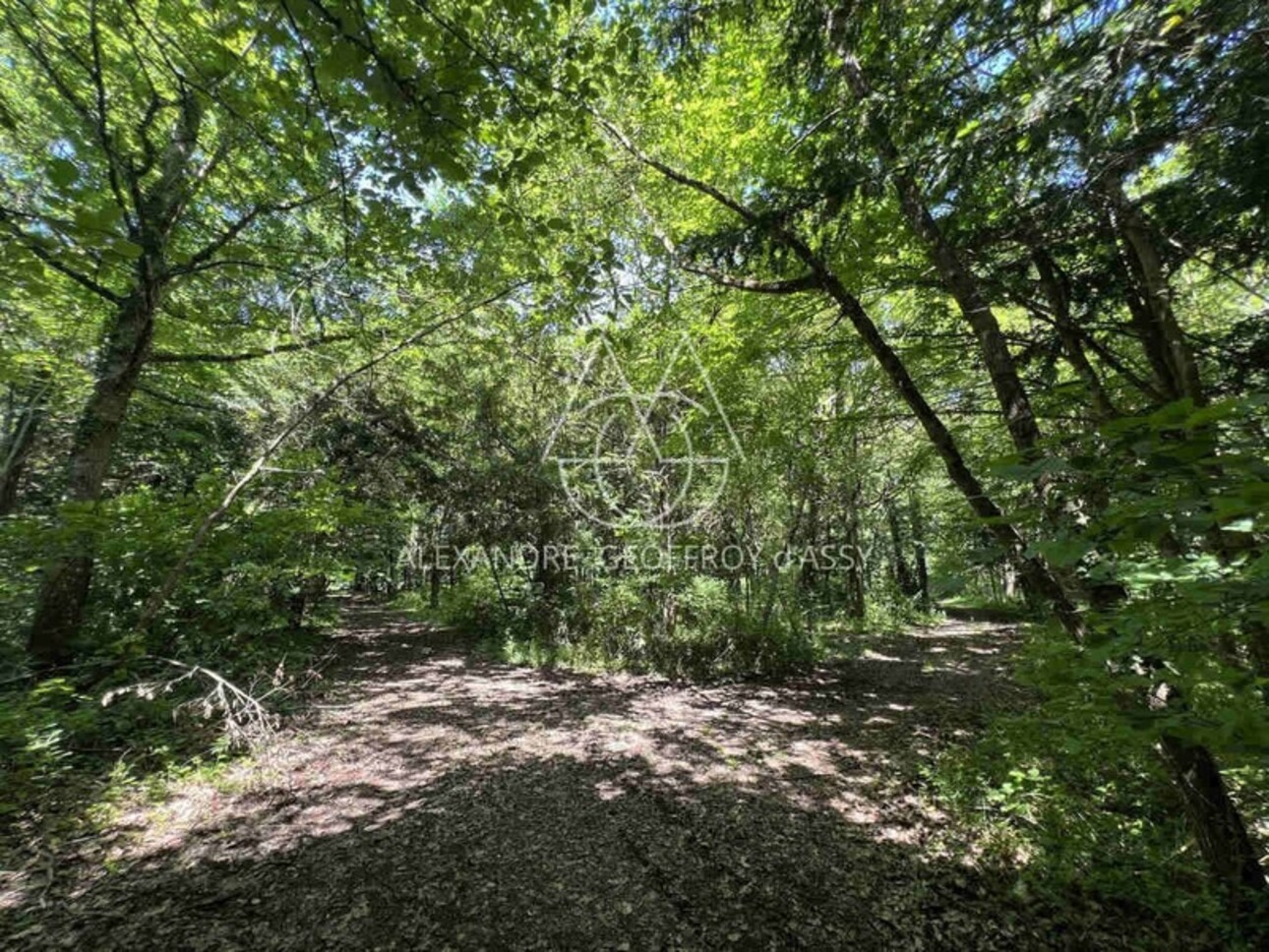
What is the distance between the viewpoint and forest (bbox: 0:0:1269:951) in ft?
7.47

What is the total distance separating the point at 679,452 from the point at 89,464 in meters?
6.52

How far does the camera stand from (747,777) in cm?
429

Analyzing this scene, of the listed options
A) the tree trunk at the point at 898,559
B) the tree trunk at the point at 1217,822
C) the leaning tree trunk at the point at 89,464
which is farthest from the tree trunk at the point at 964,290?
the tree trunk at the point at 898,559

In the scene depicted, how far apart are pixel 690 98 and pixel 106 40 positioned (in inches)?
210

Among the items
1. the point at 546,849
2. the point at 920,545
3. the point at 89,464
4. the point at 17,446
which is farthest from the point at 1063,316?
the point at 920,545

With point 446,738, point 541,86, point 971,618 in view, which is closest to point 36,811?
point 446,738

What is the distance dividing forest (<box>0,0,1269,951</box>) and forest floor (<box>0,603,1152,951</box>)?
0.10 ft

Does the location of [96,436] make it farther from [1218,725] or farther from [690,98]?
[1218,725]

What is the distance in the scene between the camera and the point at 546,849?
326 centimetres

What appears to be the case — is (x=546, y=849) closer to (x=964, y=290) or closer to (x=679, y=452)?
(x=964, y=290)

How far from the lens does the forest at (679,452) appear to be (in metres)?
2.28

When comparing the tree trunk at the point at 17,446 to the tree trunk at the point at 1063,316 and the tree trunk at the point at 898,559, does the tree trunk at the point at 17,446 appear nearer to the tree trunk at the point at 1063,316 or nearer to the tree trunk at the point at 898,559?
the tree trunk at the point at 1063,316

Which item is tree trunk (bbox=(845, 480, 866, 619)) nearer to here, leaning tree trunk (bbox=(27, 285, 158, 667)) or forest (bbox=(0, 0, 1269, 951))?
forest (bbox=(0, 0, 1269, 951))

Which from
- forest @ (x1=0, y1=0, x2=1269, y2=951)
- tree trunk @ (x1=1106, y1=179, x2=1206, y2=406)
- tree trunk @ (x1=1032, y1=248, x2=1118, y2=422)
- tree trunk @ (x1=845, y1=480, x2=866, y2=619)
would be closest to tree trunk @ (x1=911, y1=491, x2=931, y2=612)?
tree trunk @ (x1=845, y1=480, x2=866, y2=619)
